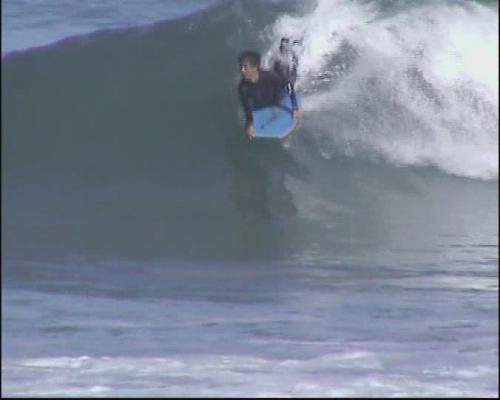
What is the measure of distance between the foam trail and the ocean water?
0.06ft

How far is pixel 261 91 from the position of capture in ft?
28.3

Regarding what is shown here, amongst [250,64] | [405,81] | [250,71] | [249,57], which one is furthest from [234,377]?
[249,57]

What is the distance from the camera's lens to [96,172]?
8.63 m

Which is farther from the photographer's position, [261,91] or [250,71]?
[250,71]

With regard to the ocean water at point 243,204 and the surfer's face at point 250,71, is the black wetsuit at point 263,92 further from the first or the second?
the ocean water at point 243,204

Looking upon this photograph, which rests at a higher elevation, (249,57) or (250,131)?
(249,57)

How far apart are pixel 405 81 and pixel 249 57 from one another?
1.11 meters

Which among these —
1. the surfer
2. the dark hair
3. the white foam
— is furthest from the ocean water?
the surfer

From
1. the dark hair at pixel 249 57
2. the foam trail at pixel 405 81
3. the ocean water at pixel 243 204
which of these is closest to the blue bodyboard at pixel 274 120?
the ocean water at pixel 243 204

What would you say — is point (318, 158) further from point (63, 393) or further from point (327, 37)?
point (63, 393)

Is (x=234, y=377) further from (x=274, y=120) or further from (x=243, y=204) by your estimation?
(x=274, y=120)

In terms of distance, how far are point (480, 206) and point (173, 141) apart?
209 centimetres

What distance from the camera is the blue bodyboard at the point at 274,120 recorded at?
28.0 feet

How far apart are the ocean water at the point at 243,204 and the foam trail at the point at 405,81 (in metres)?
0.02
